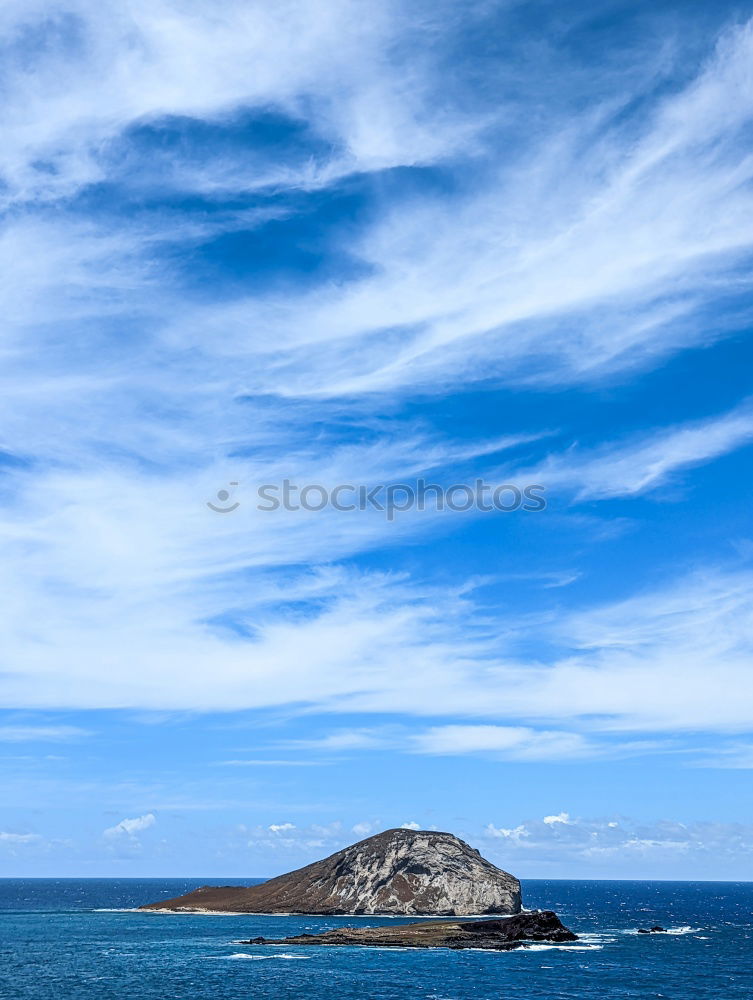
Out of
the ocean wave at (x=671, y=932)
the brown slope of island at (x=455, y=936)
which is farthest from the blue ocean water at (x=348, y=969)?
the ocean wave at (x=671, y=932)

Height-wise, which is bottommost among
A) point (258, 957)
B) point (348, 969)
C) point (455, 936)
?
point (348, 969)

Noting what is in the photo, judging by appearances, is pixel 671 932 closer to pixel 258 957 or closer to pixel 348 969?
pixel 348 969

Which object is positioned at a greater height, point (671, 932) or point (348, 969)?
point (348, 969)

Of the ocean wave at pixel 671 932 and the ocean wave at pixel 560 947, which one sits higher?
the ocean wave at pixel 560 947

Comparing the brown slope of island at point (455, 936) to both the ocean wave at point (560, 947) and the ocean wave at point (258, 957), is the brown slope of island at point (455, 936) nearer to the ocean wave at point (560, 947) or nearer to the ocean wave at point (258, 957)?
the ocean wave at point (560, 947)

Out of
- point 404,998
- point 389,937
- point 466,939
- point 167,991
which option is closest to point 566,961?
point 466,939

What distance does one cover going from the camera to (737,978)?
117438 mm

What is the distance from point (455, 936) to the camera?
143250 mm

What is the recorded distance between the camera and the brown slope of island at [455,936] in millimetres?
139500

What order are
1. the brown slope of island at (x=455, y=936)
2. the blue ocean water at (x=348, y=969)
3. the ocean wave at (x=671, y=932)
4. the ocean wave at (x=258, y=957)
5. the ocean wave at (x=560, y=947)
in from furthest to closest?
the ocean wave at (x=671, y=932)
the ocean wave at (x=560, y=947)
the brown slope of island at (x=455, y=936)
the ocean wave at (x=258, y=957)
the blue ocean water at (x=348, y=969)

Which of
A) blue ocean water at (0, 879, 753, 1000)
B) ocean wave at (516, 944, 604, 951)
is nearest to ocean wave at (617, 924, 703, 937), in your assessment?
blue ocean water at (0, 879, 753, 1000)

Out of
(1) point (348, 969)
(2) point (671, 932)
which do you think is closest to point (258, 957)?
(1) point (348, 969)

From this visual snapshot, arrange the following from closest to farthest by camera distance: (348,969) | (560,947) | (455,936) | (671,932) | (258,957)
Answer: (348,969)
(258,957)
(455,936)
(560,947)
(671,932)

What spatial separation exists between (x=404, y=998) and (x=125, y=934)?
3343 inches
